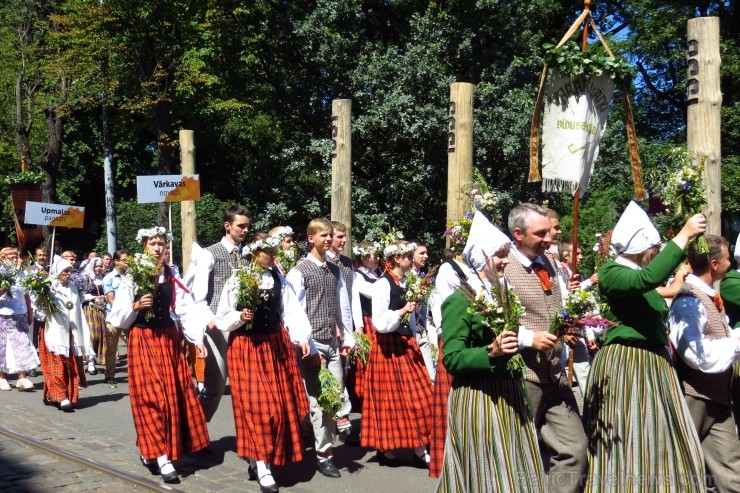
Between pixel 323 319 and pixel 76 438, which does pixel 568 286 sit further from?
pixel 76 438

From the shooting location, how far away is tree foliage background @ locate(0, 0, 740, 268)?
A: 17.8m

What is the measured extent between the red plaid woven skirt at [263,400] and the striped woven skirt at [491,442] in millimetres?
2375

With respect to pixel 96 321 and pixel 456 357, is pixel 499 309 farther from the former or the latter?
pixel 96 321

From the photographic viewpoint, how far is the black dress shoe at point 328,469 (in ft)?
23.3

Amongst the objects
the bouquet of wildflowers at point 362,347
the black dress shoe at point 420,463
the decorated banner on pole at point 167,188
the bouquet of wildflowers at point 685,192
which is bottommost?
the black dress shoe at point 420,463

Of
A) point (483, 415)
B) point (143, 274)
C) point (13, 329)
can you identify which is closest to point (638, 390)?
point (483, 415)

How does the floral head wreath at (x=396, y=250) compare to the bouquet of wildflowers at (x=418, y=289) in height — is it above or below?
above

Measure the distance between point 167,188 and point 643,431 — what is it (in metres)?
8.13

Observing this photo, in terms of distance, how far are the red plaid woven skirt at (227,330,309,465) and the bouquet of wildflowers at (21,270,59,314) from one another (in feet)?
15.5

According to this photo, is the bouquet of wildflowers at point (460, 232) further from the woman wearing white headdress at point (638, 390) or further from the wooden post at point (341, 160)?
the wooden post at point (341, 160)

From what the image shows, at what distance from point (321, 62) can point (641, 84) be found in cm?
863

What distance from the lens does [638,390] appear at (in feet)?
16.0

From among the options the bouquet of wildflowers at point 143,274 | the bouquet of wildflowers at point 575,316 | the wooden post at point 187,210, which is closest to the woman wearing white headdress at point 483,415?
the bouquet of wildflowers at point 575,316

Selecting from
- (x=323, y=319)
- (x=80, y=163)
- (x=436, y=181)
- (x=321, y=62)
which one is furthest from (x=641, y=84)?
(x=80, y=163)
